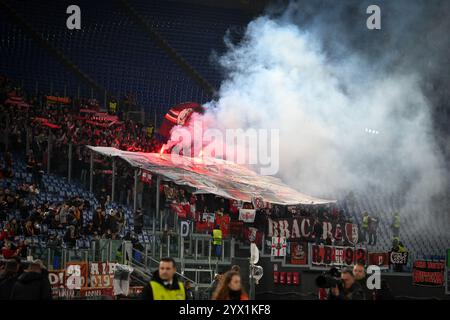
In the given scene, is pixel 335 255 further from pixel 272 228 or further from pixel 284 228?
pixel 272 228

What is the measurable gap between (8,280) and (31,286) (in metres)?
0.93

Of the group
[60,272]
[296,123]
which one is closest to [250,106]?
[296,123]

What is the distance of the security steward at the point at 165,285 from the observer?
329 inches

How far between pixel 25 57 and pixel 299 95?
10.4 meters

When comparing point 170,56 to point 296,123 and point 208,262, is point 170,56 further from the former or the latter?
point 208,262

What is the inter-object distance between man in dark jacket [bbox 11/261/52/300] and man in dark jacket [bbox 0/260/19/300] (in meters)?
0.68

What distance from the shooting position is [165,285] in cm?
847

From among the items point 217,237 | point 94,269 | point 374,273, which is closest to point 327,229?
point 374,273

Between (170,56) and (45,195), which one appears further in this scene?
(170,56)

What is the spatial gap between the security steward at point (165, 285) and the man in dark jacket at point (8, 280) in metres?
2.59

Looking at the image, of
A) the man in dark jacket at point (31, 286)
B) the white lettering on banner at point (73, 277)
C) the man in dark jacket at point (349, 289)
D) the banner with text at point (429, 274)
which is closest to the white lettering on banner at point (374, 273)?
the banner with text at point (429, 274)

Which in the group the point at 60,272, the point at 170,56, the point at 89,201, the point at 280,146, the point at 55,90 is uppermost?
the point at 170,56

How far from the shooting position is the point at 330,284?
9.61m

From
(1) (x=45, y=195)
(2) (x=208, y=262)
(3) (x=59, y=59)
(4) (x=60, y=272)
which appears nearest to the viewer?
(4) (x=60, y=272)
